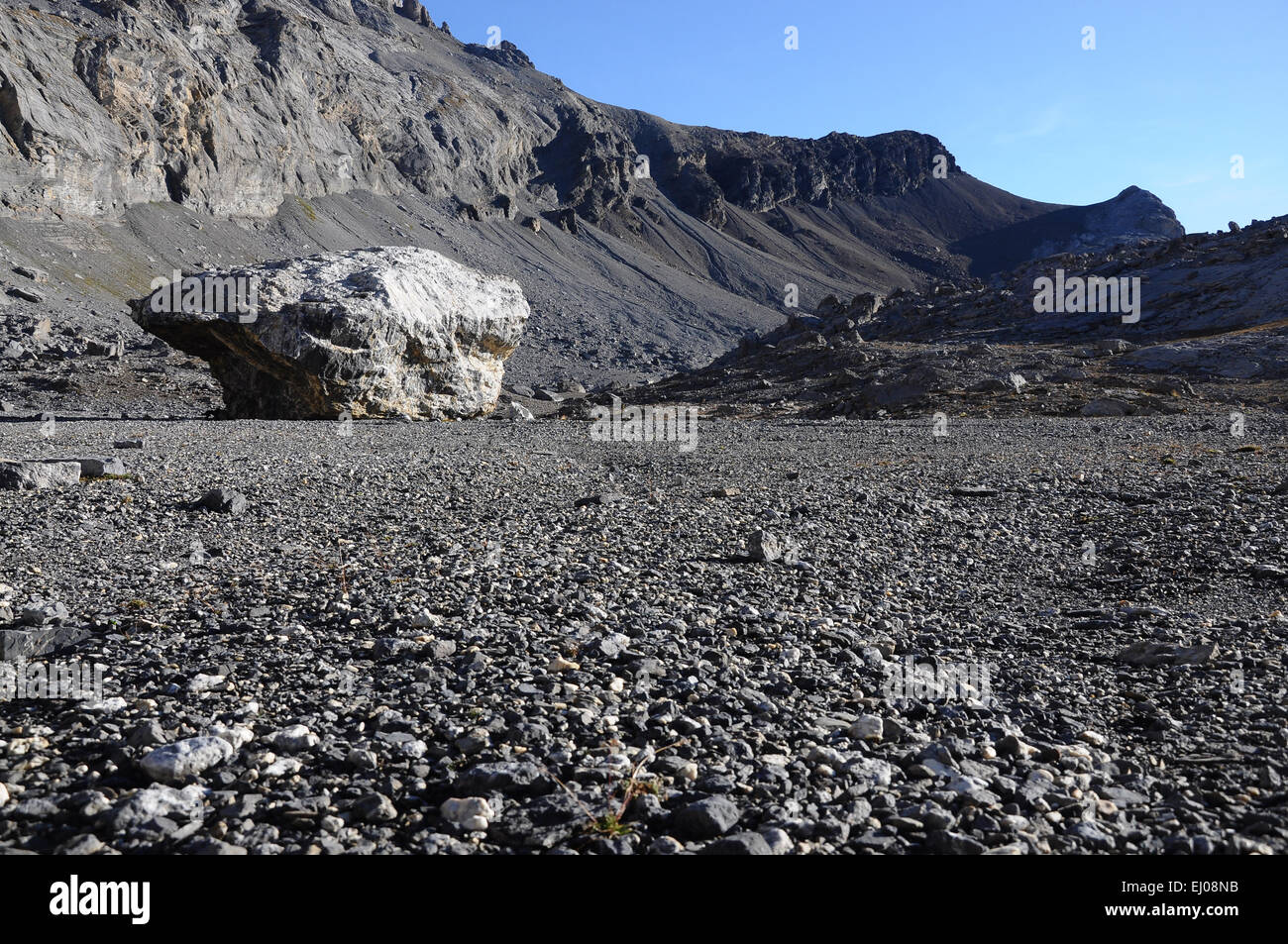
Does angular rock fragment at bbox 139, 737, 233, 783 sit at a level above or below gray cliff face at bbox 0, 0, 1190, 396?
below

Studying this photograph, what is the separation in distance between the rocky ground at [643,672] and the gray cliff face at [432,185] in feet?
147

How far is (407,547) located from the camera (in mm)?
7699

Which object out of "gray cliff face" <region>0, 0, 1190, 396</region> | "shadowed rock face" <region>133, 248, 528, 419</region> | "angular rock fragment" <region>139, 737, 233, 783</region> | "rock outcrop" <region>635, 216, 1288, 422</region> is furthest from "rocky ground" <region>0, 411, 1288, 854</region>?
"gray cliff face" <region>0, 0, 1190, 396</region>

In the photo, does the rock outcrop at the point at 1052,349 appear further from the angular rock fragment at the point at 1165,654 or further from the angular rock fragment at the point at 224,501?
the angular rock fragment at the point at 224,501

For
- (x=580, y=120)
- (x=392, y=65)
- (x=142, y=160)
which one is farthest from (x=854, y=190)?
(x=142, y=160)

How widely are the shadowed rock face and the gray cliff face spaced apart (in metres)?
28.3

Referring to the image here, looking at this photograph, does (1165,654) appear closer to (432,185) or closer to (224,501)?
(224,501)

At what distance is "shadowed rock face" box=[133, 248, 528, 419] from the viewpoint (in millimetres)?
20203

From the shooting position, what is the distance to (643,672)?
452 centimetres

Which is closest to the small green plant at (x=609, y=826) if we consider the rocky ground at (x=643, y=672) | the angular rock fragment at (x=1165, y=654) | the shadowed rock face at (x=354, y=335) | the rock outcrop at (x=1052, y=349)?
the rocky ground at (x=643, y=672)

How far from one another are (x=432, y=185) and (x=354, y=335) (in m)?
91.3

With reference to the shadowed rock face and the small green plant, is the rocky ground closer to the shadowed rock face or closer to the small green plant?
the small green plant

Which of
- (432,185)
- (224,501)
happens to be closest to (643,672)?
(224,501)
